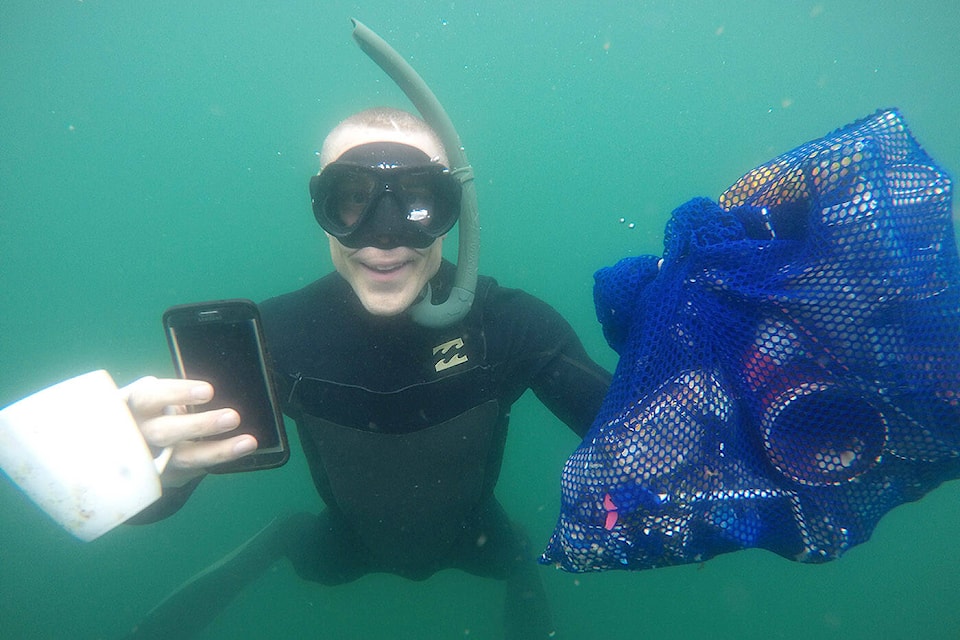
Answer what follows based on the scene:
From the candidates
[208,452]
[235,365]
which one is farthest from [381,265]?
[208,452]

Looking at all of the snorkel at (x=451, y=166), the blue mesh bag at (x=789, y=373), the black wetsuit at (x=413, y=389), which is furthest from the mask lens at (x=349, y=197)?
the blue mesh bag at (x=789, y=373)

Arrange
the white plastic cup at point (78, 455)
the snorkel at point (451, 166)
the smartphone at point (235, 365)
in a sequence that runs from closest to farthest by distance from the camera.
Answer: the white plastic cup at point (78, 455) < the smartphone at point (235, 365) < the snorkel at point (451, 166)

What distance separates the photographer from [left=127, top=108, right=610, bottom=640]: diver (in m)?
2.13

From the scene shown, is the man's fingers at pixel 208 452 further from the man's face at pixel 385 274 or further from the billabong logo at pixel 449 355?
the billabong logo at pixel 449 355

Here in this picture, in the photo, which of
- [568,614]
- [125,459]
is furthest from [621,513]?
[568,614]

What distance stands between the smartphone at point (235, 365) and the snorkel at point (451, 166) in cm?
81

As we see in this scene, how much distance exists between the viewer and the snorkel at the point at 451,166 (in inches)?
75.4

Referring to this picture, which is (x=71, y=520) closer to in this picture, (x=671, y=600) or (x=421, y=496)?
(x=421, y=496)

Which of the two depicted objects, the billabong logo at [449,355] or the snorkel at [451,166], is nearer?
the snorkel at [451,166]

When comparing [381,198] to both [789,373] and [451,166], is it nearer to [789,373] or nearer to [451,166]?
[451,166]

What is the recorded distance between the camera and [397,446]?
108 inches

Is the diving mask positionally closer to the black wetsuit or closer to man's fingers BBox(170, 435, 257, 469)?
the black wetsuit

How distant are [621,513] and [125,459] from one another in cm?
142

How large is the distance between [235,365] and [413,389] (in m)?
1.12
